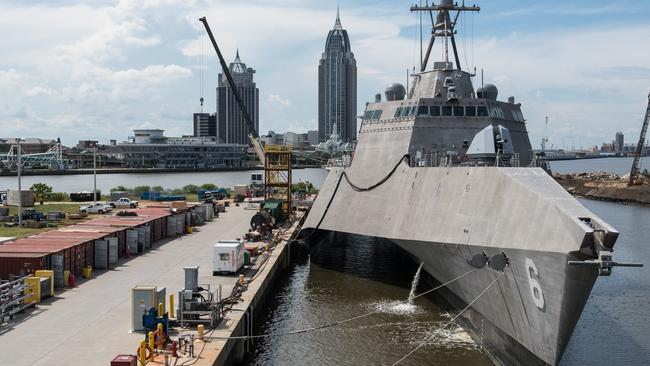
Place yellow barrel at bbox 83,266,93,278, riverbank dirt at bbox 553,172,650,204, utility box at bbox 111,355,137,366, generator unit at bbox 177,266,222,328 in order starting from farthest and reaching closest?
riverbank dirt at bbox 553,172,650,204 < yellow barrel at bbox 83,266,93,278 < generator unit at bbox 177,266,222,328 < utility box at bbox 111,355,137,366

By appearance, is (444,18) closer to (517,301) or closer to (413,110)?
(413,110)

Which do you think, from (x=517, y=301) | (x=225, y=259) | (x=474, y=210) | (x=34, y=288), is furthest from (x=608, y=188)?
(x=34, y=288)

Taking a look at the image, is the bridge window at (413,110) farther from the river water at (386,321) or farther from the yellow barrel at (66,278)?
the yellow barrel at (66,278)

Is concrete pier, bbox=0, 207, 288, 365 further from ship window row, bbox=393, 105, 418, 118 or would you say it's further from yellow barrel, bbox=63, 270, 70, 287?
ship window row, bbox=393, 105, 418, 118

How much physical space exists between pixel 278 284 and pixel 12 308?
12.3 metres

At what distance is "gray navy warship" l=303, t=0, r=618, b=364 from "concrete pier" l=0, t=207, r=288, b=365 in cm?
571

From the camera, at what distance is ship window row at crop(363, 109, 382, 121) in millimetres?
29297

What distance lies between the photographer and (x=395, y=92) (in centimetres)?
3103

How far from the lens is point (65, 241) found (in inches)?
975

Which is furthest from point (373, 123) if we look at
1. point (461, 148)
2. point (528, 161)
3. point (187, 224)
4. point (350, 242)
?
point (187, 224)

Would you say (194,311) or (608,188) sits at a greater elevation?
(608,188)

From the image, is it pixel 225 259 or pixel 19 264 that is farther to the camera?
pixel 225 259

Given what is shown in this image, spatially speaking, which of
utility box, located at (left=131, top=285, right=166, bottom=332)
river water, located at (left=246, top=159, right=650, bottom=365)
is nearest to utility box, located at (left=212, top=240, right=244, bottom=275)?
river water, located at (left=246, top=159, right=650, bottom=365)

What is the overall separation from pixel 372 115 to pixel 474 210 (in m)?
12.3
